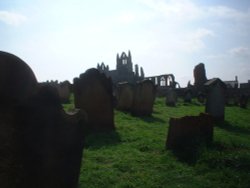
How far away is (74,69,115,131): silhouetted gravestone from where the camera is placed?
9977mm

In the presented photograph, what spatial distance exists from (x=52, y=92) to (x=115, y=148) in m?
4.59

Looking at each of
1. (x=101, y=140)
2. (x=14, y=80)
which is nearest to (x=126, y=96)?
(x=101, y=140)

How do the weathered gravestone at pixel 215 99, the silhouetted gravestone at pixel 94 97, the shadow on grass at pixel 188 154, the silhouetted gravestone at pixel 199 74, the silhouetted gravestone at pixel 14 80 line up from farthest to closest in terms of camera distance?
the silhouetted gravestone at pixel 199 74
the weathered gravestone at pixel 215 99
the silhouetted gravestone at pixel 94 97
the shadow on grass at pixel 188 154
the silhouetted gravestone at pixel 14 80

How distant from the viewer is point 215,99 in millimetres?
14086

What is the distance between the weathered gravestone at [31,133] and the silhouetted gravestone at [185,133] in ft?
13.8

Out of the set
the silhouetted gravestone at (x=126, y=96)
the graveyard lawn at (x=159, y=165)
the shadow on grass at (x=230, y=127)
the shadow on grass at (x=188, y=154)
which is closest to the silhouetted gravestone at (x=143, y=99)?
the silhouetted gravestone at (x=126, y=96)

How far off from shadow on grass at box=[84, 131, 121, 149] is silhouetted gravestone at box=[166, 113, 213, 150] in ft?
5.93

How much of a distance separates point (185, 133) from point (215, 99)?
22.9 feet

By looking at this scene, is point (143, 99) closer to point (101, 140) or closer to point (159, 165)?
point (101, 140)

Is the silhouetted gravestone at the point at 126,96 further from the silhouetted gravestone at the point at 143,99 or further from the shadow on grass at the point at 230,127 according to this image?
the shadow on grass at the point at 230,127

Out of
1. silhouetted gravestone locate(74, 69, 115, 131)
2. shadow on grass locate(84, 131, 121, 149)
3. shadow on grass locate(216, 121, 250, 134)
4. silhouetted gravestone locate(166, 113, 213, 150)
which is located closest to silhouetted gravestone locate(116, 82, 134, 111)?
shadow on grass locate(216, 121, 250, 134)

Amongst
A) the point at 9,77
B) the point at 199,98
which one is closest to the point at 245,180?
the point at 9,77

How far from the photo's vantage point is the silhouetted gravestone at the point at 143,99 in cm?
1545

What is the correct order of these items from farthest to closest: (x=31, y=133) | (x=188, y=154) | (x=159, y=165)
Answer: (x=188, y=154) < (x=159, y=165) < (x=31, y=133)
